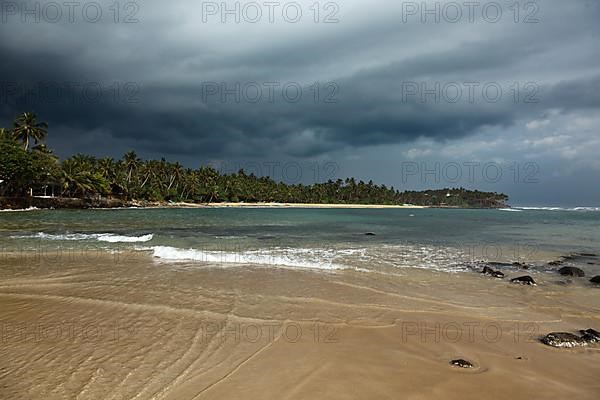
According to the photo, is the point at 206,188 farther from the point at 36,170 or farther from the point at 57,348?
the point at 57,348

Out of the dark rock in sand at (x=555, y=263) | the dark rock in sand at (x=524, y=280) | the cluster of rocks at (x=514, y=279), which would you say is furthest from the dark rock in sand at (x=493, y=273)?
the dark rock in sand at (x=555, y=263)

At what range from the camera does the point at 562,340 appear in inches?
259

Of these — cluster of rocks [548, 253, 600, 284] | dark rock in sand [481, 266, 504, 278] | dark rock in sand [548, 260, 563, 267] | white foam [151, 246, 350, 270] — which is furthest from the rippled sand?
dark rock in sand [548, 260, 563, 267]

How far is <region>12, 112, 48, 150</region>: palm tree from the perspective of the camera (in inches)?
2936

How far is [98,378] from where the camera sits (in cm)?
489

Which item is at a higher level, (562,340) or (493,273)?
(562,340)

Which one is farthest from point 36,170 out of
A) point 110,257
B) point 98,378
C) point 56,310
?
point 98,378

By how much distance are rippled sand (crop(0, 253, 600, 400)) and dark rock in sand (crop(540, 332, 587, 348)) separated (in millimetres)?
209

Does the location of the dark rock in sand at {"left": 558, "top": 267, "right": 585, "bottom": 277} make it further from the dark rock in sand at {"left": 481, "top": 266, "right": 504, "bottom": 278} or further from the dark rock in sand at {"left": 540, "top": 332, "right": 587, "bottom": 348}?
the dark rock in sand at {"left": 540, "top": 332, "right": 587, "bottom": 348}

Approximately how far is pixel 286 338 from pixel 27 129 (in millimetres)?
90480

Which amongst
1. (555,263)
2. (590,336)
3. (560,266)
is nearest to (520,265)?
(560,266)

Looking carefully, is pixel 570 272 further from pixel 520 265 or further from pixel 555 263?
pixel 555 263

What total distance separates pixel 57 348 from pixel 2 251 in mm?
15175

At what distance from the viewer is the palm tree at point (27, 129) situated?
245 feet
